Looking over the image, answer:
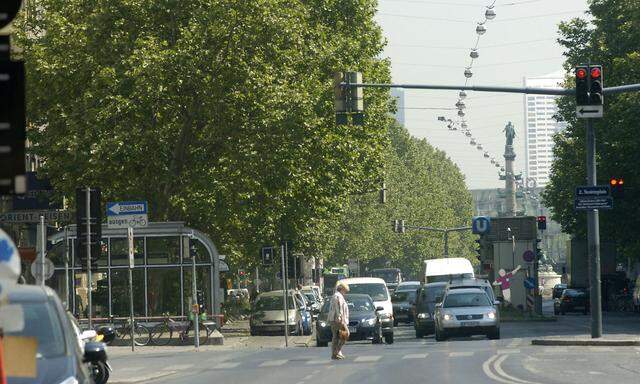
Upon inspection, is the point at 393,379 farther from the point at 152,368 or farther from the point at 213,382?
the point at 152,368

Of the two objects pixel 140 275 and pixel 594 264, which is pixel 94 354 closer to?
pixel 594 264

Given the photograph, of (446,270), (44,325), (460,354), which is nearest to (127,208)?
(460,354)

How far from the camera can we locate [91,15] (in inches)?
1742

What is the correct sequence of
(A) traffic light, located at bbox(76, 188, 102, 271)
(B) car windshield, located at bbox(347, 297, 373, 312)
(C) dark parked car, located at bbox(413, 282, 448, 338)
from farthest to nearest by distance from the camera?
(C) dark parked car, located at bbox(413, 282, 448, 338), (B) car windshield, located at bbox(347, 297, 373, 312), (A) traffic light, located at bbox(76, 188, 102, 271)

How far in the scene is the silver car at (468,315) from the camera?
35.2 m

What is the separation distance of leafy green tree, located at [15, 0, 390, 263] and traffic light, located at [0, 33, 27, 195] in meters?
38.3

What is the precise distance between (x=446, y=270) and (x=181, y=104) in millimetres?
15763

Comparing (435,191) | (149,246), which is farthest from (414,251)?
(149,246)

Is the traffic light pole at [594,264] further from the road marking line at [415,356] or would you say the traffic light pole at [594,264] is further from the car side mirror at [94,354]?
the car side mirror at [94,354]

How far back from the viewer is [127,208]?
3381 centimetres

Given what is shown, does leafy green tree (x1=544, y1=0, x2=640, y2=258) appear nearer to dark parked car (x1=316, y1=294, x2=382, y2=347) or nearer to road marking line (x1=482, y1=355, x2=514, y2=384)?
dark parked car (x1=316, y1=294, x2=382, y2=347)

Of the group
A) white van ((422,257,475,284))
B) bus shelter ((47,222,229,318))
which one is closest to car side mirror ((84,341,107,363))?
bus shelter ((47,222,229,318))

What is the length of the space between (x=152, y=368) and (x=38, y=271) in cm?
347

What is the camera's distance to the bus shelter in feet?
138
